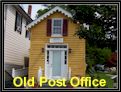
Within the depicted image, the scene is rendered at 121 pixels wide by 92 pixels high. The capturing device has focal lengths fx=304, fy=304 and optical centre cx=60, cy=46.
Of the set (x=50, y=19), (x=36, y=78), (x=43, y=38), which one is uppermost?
(x=50, y=19)

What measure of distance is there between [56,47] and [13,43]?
268 centimetres

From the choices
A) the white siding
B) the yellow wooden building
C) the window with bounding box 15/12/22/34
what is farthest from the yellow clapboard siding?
→ the window with bounding box 15/12/22/34

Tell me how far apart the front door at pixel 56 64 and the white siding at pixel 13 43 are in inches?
87.5

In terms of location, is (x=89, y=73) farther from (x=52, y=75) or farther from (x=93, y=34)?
(x=93, y=34)

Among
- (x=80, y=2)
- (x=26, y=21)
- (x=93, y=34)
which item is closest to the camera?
(x=80, y=2)

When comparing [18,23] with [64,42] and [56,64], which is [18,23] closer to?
[64,42]

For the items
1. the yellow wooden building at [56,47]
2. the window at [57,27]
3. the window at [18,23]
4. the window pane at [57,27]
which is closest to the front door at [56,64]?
the yellow wooden building at [56,47]

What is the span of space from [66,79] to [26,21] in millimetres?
6483

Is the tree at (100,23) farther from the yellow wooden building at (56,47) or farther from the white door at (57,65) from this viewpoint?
the white door at (57,65)

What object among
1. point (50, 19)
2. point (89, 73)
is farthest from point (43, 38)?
point (89, 73)

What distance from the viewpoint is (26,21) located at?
21.6 meters

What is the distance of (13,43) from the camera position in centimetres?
1830

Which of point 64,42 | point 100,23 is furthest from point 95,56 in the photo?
point 100,23

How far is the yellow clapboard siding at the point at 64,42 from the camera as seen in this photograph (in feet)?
57.6
